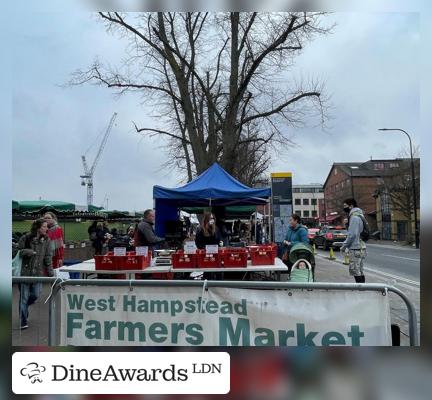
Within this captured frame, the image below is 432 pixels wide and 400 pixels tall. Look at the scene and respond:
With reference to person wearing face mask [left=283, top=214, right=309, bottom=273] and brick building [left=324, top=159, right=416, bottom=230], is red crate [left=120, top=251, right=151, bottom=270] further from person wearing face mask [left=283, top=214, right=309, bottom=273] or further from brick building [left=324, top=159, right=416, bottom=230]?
brick building [left=324, top=159, right=416, bottom=230]

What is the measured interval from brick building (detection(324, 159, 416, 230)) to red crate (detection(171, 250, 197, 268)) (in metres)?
63.2

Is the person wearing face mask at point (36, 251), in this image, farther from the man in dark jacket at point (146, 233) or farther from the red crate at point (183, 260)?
the red crate at point (183, 260)

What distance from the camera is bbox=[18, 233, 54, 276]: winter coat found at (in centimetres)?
661

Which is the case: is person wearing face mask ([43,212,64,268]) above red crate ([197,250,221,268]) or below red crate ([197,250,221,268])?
above

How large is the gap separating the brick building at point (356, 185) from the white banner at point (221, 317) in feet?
217

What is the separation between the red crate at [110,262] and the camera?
702cm

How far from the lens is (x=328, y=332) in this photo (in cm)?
329

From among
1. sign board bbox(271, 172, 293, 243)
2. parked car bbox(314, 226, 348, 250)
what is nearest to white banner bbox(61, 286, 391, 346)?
sign board bbox(271, 172, 293, 243)

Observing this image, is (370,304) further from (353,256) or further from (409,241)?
(409,241)

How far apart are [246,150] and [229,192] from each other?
17.6 metres

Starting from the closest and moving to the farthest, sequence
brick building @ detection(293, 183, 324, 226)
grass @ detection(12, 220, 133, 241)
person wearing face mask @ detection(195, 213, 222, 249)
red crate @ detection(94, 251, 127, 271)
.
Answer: red crate @ detection(94, 251, 127, 271), person wearing face mask @ detection(195, 213, 222, 249), grass @ detection(12, 220, 133, 241), brick building @ detection(293, 183, 324, 226)

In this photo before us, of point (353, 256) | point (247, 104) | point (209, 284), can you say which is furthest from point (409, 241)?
point (209, 284)

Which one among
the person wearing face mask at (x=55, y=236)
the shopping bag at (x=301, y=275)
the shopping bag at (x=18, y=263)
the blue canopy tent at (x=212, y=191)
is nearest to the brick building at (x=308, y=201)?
the blue canopy tent at (x=212, y=191)

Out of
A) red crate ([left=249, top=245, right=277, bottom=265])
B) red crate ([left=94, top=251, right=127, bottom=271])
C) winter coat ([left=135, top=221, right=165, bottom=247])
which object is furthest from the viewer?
winter coat ([left=135, top=221, right=165, bottom=247])
